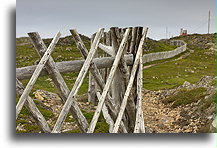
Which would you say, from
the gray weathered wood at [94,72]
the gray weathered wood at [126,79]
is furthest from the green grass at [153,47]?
the gray weathered wood at [94,72]

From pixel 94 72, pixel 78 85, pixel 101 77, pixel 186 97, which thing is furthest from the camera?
pixel 186 97

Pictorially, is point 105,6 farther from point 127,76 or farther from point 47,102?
point 47,102

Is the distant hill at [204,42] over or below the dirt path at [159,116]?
below

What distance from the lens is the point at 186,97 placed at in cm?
821

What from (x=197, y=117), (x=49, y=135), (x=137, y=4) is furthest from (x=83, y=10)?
(x=197, y=117)

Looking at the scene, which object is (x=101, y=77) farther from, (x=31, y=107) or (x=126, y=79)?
(x=31, y=107)

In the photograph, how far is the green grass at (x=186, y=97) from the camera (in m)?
7.91

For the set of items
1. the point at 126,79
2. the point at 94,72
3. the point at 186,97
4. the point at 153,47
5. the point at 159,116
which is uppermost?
the point at 94,72

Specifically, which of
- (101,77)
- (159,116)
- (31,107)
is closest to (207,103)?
(159,116)

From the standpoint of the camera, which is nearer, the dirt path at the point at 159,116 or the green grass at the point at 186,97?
the dirt path at the point at 159,116

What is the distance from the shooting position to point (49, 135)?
3.85m

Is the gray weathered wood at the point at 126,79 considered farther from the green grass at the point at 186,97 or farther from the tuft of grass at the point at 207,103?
the green grass at the point at 186,97

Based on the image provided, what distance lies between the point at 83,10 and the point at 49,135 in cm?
267

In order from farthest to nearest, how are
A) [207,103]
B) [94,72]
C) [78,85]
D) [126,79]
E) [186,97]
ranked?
1. [186,97]
2. [207,103]
3. [126,79]
4. [94,72]
5. [78,85]
